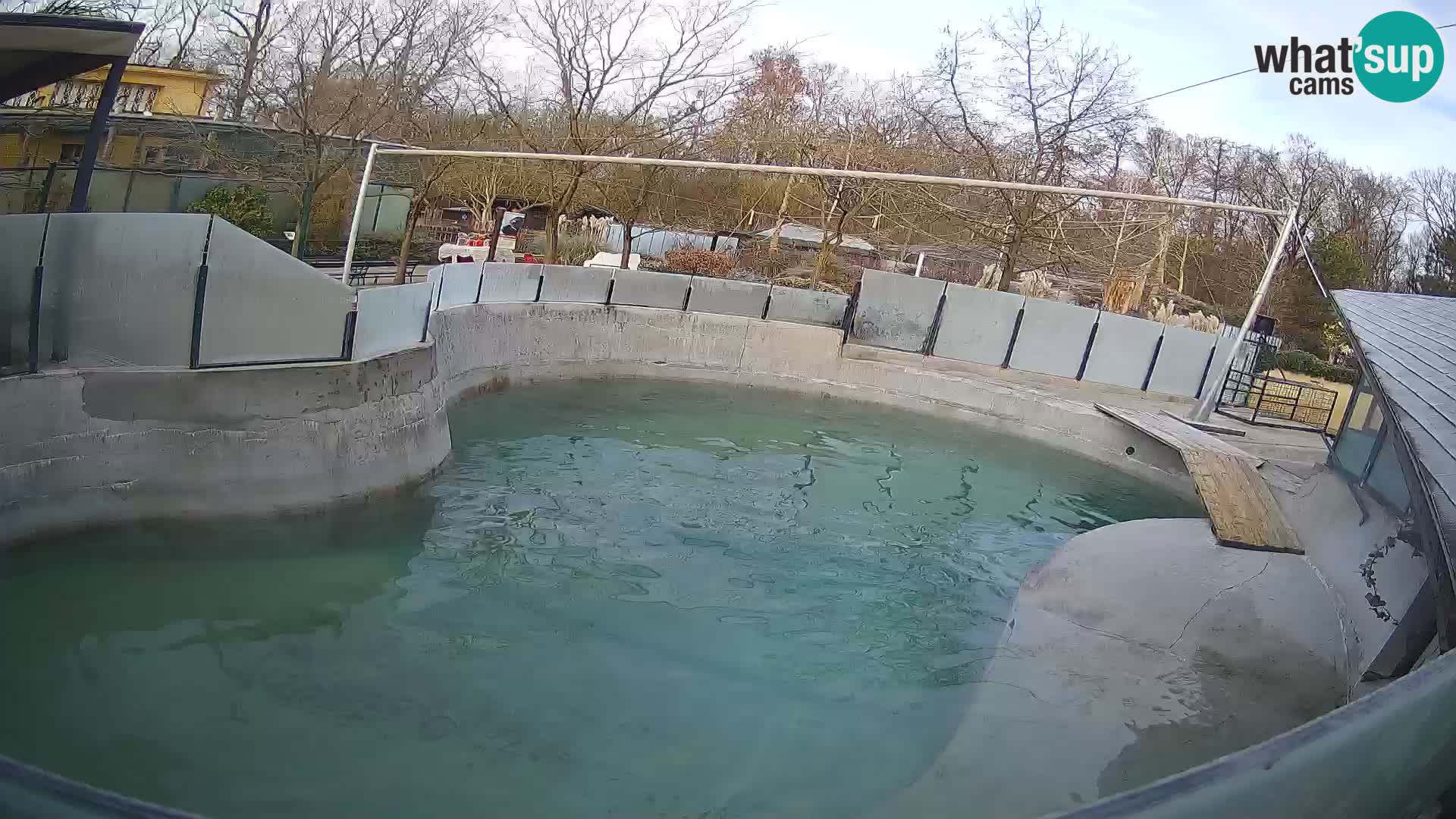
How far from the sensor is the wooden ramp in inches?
448

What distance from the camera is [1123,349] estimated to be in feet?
76.2

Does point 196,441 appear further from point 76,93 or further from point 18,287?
point 76,93

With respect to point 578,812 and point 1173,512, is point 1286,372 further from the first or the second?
point 578,812

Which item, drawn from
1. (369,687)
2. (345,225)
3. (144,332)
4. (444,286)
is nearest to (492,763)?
(369,687)

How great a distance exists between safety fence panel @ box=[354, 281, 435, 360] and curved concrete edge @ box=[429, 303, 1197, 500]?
369cm

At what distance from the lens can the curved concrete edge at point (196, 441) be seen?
904 cm

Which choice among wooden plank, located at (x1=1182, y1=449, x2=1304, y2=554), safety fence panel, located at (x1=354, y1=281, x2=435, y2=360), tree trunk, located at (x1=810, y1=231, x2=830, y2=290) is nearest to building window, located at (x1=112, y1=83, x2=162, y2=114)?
tree trunk, located at (x1=810, y1=231, x2=830, y2=290)

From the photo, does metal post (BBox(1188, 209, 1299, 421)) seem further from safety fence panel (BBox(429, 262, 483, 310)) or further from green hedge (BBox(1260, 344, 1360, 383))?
safety fence panel (BBox(429, 262, 483, 310))

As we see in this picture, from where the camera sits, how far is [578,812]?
6938mm

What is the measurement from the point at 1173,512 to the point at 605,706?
12.5m

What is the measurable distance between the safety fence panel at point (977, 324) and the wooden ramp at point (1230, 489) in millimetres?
4853

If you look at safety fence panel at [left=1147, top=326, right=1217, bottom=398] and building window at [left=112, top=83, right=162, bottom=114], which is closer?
safety fence panel at [left=1147, top=326, right=1217, bottom=398]

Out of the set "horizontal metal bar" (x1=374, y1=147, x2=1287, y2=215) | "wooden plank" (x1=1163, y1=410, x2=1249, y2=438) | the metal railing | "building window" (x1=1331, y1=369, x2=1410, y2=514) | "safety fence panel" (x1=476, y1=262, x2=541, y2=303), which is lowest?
"safety fence panel" (x1=476, y1=262, x2=541, y2=303)

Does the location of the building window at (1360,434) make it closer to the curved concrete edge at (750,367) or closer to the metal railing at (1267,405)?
the curved concrete edge at (750,367)
